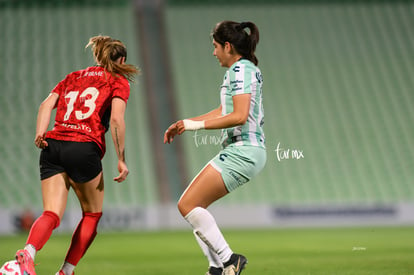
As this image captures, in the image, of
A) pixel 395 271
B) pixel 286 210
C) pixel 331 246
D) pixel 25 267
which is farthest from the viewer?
pixel 286 210

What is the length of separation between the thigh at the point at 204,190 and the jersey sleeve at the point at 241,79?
597 millimetres

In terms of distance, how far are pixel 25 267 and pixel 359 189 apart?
13.1m

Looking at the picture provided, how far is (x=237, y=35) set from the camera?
16.1 ft

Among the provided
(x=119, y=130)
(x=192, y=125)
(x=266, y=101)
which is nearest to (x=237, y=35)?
(x=192, y=125)

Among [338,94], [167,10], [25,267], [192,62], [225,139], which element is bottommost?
[25,267]

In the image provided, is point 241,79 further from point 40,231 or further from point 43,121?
point 40,231

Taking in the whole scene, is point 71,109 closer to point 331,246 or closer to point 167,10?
point 331,246

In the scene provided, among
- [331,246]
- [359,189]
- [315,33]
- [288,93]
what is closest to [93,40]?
[331,246]

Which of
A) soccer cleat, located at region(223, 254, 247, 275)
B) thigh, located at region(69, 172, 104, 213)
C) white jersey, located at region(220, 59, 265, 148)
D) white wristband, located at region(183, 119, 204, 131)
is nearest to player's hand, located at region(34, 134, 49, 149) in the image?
thigh, located at region(69, 172, 104, 213)

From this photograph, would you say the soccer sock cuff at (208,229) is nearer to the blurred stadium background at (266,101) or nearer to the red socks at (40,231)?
the red socks at (40,231)

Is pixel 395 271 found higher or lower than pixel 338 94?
lower

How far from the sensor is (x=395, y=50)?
805 inches

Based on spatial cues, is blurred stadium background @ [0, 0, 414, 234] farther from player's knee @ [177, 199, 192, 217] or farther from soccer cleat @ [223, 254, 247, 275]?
soccer cleat @ [223, 254, 247, 275]

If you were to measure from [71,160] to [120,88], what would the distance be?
25.6 inches
